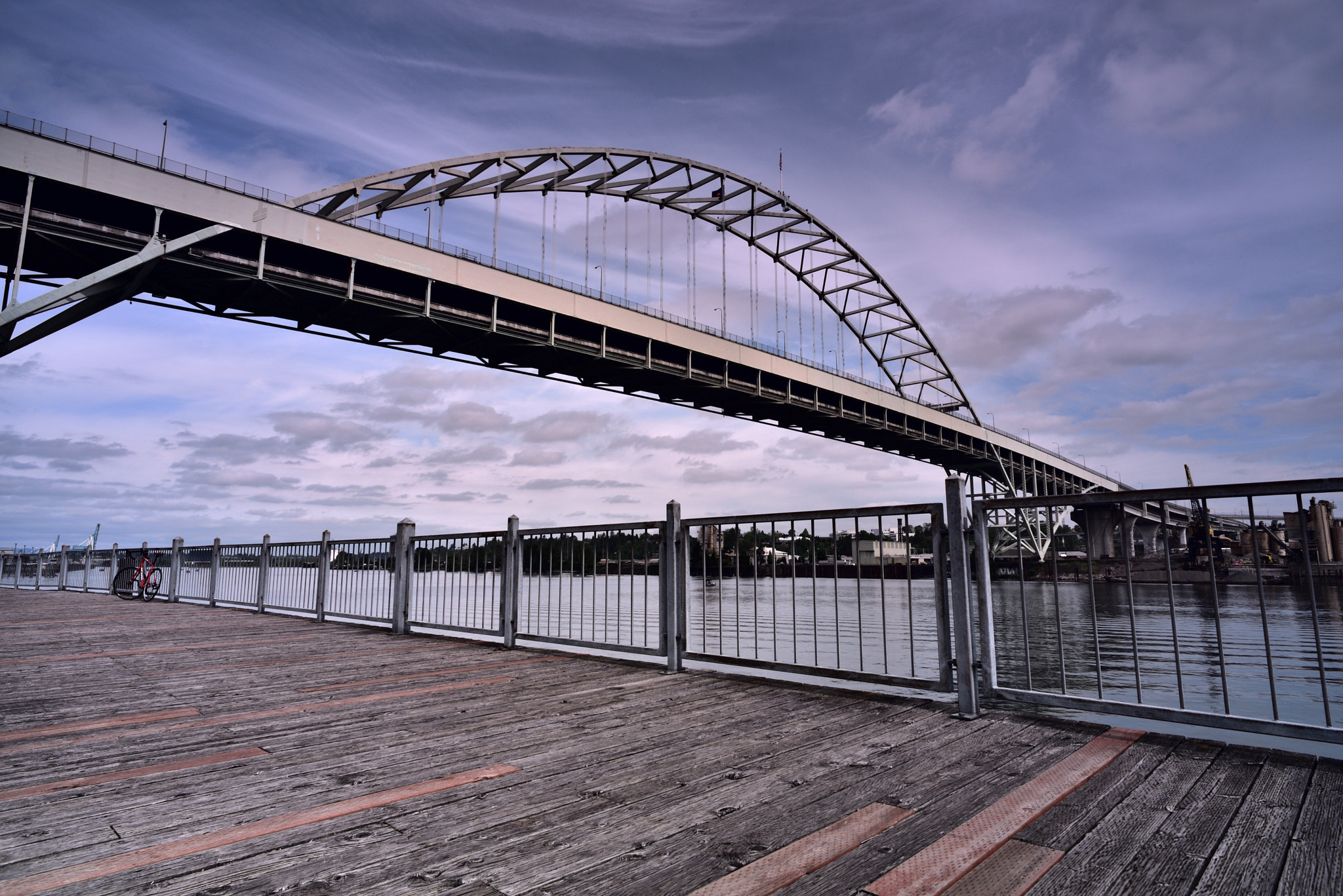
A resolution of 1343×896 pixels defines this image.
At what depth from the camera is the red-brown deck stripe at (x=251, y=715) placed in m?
3.54

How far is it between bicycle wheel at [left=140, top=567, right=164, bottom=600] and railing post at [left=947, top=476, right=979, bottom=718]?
18264mm

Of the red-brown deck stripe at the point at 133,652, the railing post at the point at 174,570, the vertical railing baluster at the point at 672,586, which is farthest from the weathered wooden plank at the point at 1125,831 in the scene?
the railing post at the point at 174,570

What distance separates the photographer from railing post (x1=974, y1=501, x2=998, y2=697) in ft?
13.4

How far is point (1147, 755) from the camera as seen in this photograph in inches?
126

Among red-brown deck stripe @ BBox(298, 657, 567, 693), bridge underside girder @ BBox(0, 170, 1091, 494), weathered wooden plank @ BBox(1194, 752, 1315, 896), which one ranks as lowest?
red-brown deck stripe @ BBox(298, 657, 567, 693)

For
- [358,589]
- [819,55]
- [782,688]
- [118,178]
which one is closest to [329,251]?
[118,178]

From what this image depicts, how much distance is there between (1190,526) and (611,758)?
12.9ft

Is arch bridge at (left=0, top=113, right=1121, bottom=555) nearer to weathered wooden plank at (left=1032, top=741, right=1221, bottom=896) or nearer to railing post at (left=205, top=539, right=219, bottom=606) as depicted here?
railing post at (left=205, top=539, right=219, bottom=606)

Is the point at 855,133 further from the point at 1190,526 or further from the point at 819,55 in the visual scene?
the point at 1190,526

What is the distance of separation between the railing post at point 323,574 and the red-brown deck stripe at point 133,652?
256 cm

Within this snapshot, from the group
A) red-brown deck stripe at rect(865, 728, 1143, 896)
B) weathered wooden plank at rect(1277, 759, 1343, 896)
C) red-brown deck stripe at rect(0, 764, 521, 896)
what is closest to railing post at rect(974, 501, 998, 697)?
red-brown deck stripe at rect(865, 728, 1143, 896)

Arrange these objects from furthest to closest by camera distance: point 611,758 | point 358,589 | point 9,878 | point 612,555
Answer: point 358,589 < point 612,555 < point 611,758 < point 9,878

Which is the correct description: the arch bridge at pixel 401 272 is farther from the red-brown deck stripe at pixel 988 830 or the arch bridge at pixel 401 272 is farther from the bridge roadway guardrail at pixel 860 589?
the red-brown deck stripe at pixel 988 830

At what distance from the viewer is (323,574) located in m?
11.1
